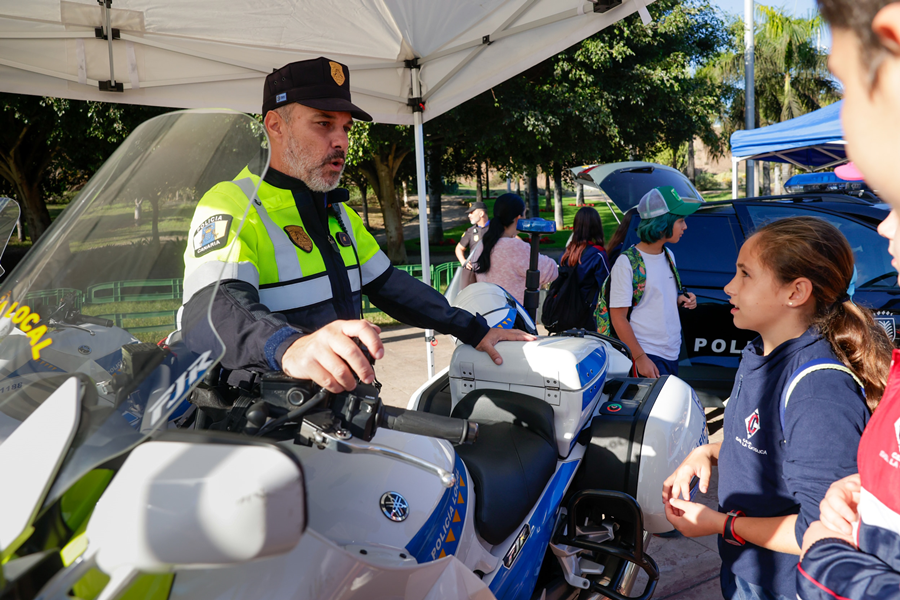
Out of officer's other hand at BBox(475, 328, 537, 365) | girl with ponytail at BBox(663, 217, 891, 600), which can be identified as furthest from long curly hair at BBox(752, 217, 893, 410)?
officer's other hand at BBox(475, 328, 537, 365)

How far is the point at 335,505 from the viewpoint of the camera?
1305 mm

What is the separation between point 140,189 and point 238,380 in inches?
19.8

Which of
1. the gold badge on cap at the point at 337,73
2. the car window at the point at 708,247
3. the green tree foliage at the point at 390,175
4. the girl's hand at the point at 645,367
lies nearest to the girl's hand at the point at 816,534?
the gold badge on cap at the point at 337,73

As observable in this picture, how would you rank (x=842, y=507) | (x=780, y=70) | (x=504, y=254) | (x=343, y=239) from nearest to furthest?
(x=842, y=507)
(x=343, y=239)
(x=504, y=254)
(x=780, y=70)

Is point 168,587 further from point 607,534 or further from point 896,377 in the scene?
Result: point 607,534

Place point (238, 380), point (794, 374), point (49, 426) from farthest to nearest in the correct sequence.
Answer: point (238, 380) < point (794, 374) < point (49, 426)

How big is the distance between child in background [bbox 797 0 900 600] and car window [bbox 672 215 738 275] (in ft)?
12.9

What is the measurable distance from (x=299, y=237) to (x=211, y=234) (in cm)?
60

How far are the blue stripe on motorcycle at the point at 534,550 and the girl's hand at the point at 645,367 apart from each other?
143 cm

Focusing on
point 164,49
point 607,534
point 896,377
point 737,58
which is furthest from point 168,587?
point 737,58

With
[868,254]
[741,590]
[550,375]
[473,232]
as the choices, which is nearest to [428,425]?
[741,590]

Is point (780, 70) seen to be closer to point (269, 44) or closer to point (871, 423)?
point (269, 44)

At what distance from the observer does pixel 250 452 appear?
0.76 m

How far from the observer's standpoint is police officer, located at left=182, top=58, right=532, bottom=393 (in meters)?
1.18
